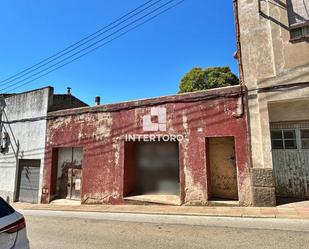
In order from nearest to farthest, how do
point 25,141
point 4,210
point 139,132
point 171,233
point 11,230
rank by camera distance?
point 11,230
point 4,210
point 171,233
point 139,132
point 25,141

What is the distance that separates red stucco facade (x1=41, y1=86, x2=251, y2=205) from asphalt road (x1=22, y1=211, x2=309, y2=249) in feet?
6.67

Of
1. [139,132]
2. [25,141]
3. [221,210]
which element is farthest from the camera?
[25,141]

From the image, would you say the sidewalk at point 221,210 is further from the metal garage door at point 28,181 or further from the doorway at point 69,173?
the metal garage door at point 28,181

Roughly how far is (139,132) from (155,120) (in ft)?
3.06

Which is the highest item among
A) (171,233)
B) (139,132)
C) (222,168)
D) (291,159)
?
(139,132)

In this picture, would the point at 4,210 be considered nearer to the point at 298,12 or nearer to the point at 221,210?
the point at 221,210

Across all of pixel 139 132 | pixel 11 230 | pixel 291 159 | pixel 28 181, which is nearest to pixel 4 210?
pixel 11 230

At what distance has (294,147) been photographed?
8703 mm

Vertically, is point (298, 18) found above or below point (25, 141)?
above

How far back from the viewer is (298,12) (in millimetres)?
8359

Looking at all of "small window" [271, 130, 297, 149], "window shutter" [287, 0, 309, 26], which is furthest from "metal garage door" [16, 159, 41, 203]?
"window shutter" [287, 0, 309, 26]

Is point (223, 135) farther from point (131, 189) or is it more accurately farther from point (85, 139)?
point (85, 139)

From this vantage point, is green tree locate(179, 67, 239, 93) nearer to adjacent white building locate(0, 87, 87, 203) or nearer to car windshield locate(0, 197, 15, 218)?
adjacent white building locate(0, 87, 87, 203)

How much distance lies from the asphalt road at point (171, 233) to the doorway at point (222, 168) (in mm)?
2361
